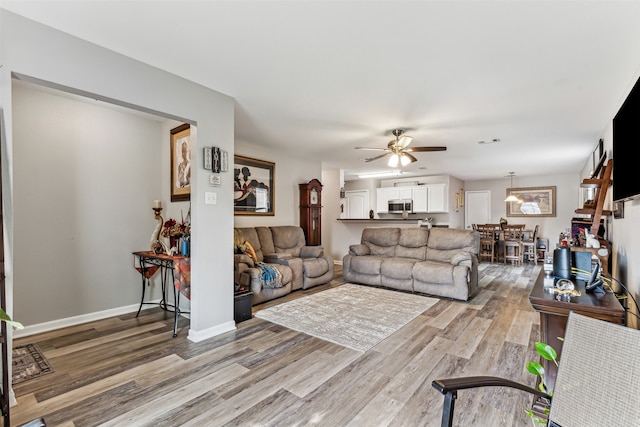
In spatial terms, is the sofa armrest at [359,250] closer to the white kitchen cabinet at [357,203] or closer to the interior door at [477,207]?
the white kitchen cabinet at [357,203]

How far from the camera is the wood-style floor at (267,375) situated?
1.77 metres

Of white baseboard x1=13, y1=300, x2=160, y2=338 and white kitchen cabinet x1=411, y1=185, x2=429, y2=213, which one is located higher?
white kitchen cabinet x1=411, y1=185, x2=429, y2=213

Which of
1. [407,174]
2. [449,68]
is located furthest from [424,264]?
[407,174]

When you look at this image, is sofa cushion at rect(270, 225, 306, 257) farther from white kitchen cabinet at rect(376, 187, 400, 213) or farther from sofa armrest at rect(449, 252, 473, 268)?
white kitchen cabinet at rect(376, 187, 400, 213)

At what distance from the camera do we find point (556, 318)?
1.81 m

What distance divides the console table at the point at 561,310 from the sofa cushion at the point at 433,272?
7.88 feet

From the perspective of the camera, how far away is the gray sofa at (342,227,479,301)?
4318 mm

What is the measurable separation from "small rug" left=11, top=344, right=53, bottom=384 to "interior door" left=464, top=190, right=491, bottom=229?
10.0 meters

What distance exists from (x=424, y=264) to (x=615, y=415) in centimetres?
369

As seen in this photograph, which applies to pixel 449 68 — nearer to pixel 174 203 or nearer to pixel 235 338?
pixel 235 338

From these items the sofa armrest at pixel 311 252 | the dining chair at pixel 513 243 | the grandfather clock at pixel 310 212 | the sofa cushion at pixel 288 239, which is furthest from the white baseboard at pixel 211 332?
the dining chair at pixel 513 243

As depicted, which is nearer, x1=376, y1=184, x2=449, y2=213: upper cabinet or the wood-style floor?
the wood-style floor

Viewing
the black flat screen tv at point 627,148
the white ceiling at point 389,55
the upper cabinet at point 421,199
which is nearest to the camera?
the white ceiling at point 389,55

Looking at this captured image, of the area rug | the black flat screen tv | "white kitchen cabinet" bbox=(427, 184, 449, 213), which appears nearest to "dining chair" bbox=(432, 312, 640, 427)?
the black flat screen tv
